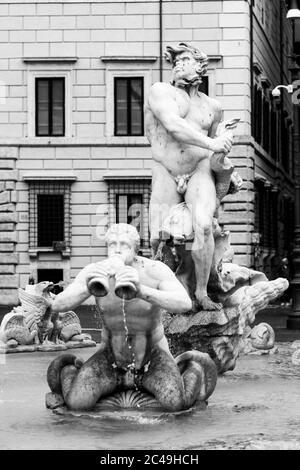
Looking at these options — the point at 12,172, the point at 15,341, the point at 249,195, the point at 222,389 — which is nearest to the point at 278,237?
the point at 249,195

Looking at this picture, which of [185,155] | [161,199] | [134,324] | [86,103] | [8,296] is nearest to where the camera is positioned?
[134,324]

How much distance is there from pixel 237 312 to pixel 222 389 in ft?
4.82

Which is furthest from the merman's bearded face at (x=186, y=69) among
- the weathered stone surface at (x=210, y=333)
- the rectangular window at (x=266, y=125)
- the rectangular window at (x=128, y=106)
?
the rectangular window at (x=266, y=125)

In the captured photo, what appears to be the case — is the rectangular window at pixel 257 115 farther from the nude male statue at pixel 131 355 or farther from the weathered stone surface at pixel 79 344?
the nude male statue at pixel 131 355

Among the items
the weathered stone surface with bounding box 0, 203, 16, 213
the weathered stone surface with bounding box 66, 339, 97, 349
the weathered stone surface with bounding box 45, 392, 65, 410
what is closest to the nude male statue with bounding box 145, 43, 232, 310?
the weathered stone surface with bounding box 45, 392, 65, 410

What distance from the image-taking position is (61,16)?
1323 inches

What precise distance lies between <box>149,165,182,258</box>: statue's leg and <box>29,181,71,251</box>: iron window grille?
71.8ft

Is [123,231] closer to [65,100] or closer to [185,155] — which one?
[185,155]

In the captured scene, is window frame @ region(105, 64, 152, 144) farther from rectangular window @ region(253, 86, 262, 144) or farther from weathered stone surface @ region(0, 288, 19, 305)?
weathered stone surface @ region(0, 288, 19, 305)

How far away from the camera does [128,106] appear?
110 ft

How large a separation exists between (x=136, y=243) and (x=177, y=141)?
10.0 ft

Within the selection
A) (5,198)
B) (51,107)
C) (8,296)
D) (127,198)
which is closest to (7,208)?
(5,198)

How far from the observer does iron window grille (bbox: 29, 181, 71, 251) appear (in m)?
32.9

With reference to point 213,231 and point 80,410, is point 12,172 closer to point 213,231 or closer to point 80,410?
point 213,231
